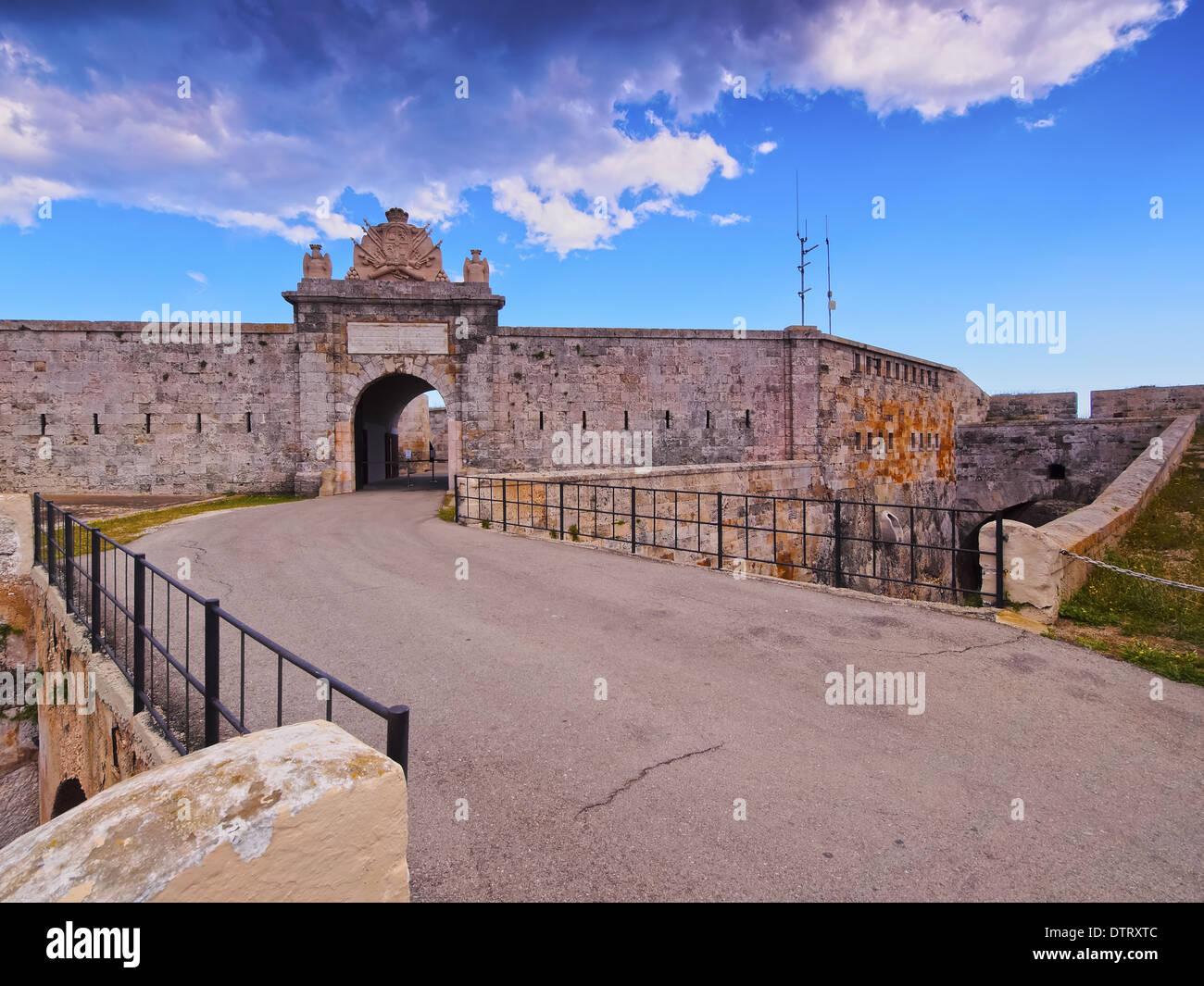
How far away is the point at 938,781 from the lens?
11.7 feet

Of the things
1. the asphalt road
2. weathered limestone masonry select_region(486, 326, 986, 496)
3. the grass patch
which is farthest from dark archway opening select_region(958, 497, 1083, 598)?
the grass patch

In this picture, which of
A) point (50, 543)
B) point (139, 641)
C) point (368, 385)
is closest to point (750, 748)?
point (139, 641)

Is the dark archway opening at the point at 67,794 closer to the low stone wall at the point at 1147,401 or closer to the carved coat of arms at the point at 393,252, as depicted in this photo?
the carved coat of arms at the point at 393,252

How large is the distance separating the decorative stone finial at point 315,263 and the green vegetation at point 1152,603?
18.6m

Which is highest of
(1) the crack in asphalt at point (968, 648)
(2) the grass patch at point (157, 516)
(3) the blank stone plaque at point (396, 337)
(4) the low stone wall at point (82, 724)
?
(3) the blank stone plaque at point (396, 337)

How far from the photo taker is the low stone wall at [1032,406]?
26.9m

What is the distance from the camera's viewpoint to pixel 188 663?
4625mm

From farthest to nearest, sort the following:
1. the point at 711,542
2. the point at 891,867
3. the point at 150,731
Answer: the point at 711,542
the point at 150,731
the point at 891,867

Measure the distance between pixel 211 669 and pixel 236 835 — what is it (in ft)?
6.30

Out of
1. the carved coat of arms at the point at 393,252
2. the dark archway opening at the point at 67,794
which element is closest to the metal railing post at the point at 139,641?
the dark archway opening at the point at 67,794
